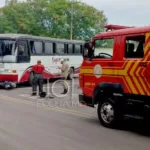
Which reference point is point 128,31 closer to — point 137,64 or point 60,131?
point 137,64

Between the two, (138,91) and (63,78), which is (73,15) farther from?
(138,91)

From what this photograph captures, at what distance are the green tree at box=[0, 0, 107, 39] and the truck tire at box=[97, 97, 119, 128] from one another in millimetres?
40727

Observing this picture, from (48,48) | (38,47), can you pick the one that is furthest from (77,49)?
(38,47)

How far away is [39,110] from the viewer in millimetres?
13547

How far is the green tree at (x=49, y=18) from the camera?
51.9 meters

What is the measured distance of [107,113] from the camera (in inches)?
416

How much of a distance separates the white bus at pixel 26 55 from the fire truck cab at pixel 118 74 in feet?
36.5

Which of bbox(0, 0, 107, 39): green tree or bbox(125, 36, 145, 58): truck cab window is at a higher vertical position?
bbox(0, 0, 107, 39): green tree


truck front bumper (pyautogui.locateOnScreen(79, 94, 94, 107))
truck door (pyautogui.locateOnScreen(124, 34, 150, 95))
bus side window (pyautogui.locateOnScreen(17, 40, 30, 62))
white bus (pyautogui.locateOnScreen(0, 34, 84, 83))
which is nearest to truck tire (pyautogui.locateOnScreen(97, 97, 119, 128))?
Answer: truck front bumper (pyautogui.locateOnScreen(79, 94, 94, 107))

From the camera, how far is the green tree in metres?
51.9

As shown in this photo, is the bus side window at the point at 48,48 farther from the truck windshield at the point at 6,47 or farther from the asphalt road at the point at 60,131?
the asphalt road at the point at 60,131

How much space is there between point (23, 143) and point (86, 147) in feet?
4.24

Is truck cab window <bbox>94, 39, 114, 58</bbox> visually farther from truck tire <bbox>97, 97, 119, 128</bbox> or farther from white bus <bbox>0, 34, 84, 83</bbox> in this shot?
white bus <bbox>0, 34, 84, 83</bbox>

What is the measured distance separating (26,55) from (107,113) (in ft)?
44.1
